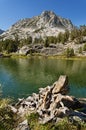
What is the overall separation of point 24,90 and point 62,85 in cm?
1950

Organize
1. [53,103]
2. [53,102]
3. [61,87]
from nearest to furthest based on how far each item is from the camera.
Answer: [53,103], [53,102], [61,87]

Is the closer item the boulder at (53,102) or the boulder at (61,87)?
the boulder at (53,102)

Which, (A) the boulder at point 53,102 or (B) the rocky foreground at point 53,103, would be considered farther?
(A) the boulder at point 53,102

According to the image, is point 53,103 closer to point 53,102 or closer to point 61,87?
point 53,102

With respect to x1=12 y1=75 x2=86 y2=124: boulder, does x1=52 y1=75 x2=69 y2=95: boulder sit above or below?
above

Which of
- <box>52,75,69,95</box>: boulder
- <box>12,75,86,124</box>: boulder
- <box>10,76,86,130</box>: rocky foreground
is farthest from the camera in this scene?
<box>52,75,69,95</box>: boulder

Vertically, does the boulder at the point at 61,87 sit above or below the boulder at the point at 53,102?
above

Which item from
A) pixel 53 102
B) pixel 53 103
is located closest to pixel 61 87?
pixel 53 102

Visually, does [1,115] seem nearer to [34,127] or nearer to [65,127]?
[34,127]

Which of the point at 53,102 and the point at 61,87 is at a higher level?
the point at 61,87

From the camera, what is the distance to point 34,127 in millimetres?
21688

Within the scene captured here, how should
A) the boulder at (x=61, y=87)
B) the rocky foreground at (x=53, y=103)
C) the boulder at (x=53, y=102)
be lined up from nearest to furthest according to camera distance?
1. the rocky foreground at (x=53, y=103)
2. the boulder at (x=53, y=102)
3. the boulder at (x=61, y=87)

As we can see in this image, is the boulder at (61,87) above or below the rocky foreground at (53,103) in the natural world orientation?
above

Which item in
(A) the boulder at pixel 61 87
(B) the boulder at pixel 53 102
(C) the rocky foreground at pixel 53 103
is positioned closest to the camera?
(C) the rocky foreground at pixel 53 103
